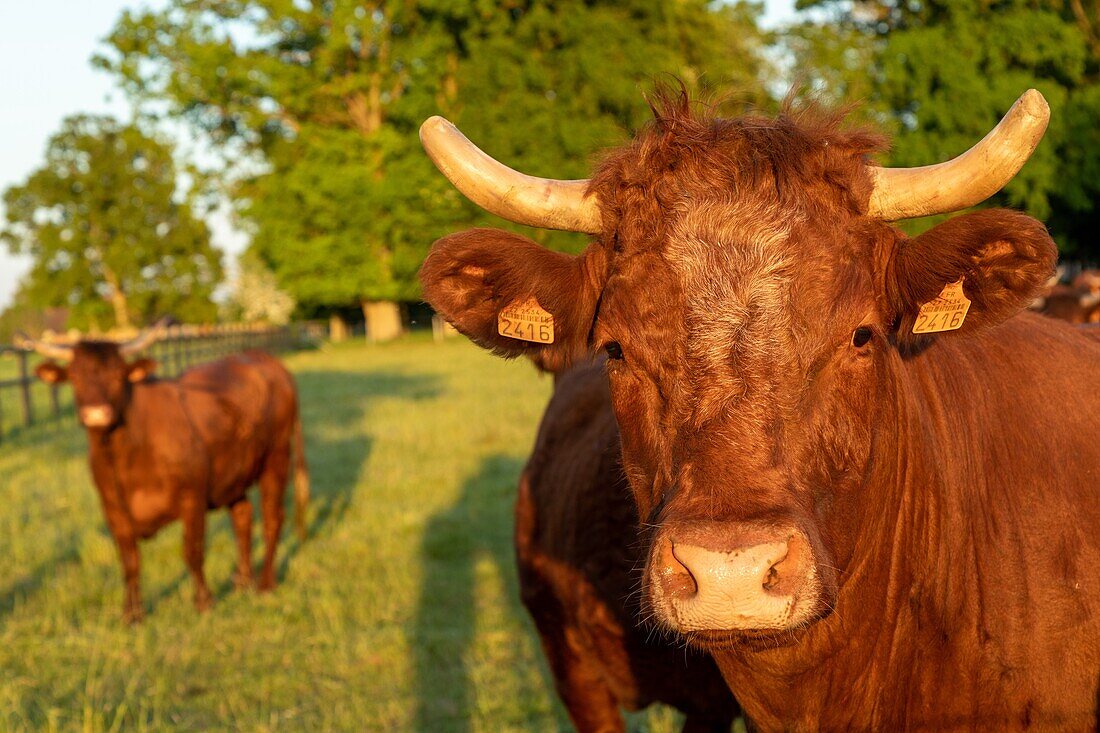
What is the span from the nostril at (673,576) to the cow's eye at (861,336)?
0.70 metres

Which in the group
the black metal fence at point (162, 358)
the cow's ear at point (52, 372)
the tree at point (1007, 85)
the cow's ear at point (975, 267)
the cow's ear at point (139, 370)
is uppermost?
the tree at point (1007, 85)

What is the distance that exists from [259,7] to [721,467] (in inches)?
1602

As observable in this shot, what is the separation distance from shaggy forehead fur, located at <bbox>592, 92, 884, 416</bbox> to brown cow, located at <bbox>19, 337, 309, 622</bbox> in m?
5.64

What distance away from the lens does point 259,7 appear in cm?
3903

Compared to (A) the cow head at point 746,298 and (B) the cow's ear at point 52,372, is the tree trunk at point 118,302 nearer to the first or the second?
(B) the cow's ear at point 52,372

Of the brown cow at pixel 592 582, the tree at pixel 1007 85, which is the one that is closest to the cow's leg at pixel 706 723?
the brown cow at pixel 592 582

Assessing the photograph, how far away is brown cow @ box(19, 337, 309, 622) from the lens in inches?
302

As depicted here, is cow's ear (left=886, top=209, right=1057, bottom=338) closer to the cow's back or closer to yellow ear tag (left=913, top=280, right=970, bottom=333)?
yellow ear tag (left=913, top=280, right=970, bottom=333)

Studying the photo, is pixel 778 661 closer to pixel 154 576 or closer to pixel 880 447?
pixel 880 447

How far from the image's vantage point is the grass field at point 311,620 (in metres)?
5.32

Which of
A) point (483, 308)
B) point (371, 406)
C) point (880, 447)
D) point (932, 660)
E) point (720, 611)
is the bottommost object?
point (371, 406)

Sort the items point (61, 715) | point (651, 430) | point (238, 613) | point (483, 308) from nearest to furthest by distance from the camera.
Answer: point (651, 430) → point (483, 308) → point (61, 715) → point (238, 613)

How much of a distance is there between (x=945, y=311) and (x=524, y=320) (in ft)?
3.48

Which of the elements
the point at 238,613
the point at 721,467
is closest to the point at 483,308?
the point at 721,467
